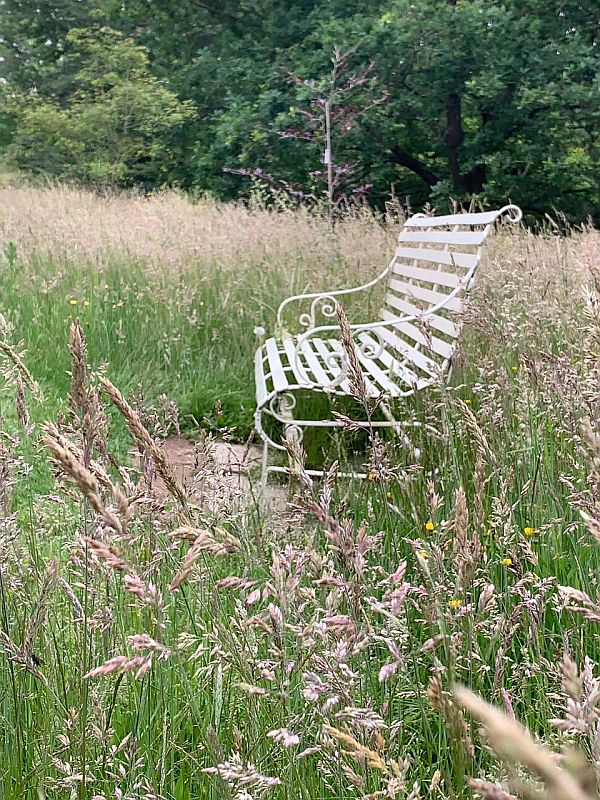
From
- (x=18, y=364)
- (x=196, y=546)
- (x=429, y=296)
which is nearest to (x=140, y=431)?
(x=196, y=546)

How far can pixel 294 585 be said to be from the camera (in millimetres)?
784

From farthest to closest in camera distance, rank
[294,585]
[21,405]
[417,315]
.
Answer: [417,315]
[21,405]
[294,585]

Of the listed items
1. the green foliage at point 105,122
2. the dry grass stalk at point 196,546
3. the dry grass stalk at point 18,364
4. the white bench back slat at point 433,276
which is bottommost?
the white bench back slat at point 433,276

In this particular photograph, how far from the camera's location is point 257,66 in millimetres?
17047

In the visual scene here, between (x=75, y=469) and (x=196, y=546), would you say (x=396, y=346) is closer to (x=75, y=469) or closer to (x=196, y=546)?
(x=196, y=546)

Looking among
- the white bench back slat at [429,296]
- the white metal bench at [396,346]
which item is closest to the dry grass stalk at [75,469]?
the white metal bench at [396,346]

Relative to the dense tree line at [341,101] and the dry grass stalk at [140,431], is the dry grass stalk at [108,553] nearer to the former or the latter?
the dry grass stalk at [140,431]

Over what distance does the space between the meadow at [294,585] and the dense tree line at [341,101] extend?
33.7ft

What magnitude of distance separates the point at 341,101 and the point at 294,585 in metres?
14.2

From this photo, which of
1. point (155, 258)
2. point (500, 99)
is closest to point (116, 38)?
point (500, 99)

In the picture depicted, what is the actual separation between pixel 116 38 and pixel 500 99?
10.6 meters

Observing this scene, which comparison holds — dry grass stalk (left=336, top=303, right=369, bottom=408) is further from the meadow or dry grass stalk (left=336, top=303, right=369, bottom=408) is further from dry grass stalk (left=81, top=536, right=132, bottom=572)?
dry grass stalk (left=81, top=536, right=132, bottom=572)

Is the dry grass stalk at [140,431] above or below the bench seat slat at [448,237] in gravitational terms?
above

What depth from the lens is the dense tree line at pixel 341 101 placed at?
14.5 metres
